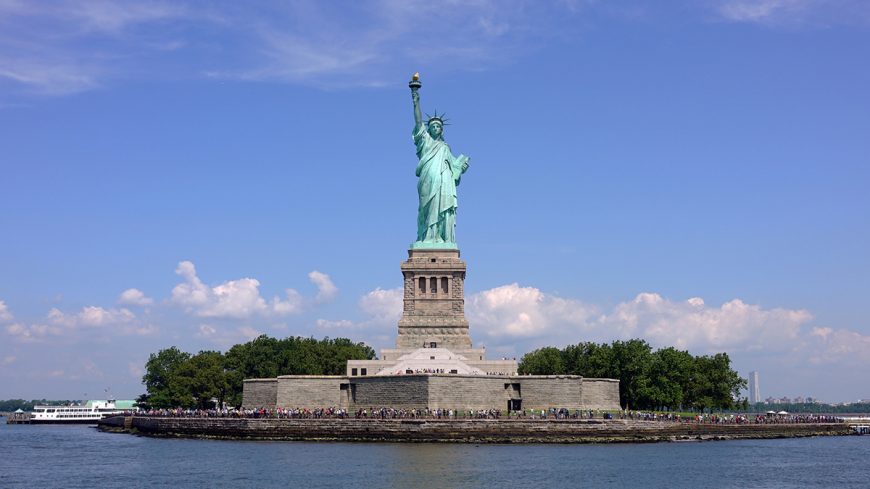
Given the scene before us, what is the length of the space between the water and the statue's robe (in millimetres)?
24809

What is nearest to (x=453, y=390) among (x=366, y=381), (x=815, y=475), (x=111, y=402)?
(x=366, y=381)

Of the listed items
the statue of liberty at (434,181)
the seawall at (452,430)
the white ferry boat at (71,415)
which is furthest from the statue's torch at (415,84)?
the white ferry boat at (71,415)

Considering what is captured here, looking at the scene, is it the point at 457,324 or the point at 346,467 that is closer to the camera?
the point at 346,467

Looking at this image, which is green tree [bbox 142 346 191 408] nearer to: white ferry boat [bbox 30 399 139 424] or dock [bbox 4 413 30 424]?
white ferry boat [bbox 30 399 139 424]

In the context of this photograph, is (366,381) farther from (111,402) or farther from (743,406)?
(111,402)

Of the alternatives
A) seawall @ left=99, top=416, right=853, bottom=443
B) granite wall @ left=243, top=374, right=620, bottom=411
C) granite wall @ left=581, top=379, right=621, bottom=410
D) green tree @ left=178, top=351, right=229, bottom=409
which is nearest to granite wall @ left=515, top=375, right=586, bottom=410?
granite wall @ left=243, top=374, right=620, bottom=411

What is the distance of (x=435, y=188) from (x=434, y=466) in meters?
35.7

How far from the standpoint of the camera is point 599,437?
61.2m

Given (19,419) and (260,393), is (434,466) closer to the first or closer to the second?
(260,393)

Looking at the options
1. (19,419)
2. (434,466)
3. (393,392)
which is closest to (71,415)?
(19,419)

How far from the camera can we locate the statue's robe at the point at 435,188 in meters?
79.5

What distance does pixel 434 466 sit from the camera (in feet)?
155

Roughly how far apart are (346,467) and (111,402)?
9793 centimetres

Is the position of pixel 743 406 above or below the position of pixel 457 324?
below
